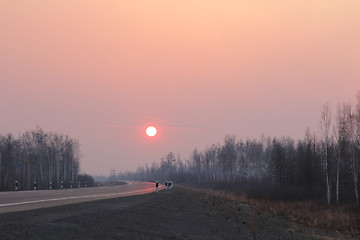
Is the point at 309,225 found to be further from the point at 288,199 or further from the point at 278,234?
the point at 288,199

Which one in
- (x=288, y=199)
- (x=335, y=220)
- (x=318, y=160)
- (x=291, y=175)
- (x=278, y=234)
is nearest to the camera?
(x=278, y=234)

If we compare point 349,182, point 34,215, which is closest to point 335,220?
point 34,215

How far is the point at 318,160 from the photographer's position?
6334 centimetres

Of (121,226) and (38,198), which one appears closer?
(121,226)

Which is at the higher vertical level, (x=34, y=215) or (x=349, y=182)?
(x=34, y=215)

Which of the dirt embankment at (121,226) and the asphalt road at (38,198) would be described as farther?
the asphalt road at (38,198)

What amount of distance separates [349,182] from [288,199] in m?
14.3

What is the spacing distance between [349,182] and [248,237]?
45.1 m

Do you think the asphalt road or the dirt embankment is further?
the asphalt road

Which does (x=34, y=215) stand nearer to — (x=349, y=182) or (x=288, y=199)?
(x=288, y=199)

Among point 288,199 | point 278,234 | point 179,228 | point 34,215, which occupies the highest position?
point 34,215

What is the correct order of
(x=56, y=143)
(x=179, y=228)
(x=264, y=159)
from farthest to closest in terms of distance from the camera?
(x=264, y=159) < (x=56, y=143) < (x=179, y=228)

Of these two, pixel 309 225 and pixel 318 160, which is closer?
pixel 309 225

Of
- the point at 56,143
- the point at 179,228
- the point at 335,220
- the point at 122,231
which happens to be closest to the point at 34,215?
the point at 122,231
